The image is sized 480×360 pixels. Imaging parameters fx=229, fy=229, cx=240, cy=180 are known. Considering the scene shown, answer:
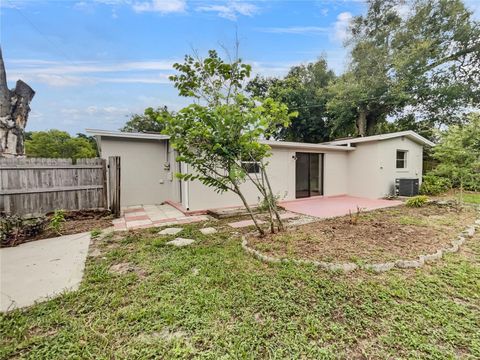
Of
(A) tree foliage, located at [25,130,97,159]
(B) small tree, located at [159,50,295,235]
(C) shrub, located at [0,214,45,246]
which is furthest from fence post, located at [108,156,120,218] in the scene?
(A) tree foliage, located at [25,130,97,159]

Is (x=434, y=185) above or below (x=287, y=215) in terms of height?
above

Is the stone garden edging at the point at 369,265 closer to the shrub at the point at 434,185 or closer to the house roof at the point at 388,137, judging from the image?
the house roof at the point at 388,137

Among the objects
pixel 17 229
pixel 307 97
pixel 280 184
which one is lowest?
pixel 17 229

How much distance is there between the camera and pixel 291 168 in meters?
9.59

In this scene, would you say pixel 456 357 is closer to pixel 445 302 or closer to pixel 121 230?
pixel 445 302

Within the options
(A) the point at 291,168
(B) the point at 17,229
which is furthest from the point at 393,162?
(B) the point at 17,229

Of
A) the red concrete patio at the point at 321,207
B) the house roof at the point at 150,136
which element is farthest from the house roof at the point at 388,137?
the red concrete patio at the point at 321,207

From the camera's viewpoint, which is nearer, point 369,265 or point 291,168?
point 369,265

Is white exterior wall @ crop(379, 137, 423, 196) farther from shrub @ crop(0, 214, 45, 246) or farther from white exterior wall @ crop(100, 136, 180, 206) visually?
shrub @ crop(0, 214, 45, 246)

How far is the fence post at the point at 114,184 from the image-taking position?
683 cm

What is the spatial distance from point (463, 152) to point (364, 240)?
219 inches

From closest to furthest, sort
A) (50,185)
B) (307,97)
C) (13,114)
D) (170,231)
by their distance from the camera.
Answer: (170,231)
(50,185)
(13,114)
(307,97)

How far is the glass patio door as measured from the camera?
32.9ft

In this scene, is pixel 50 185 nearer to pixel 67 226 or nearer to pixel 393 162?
pixel 67 226
